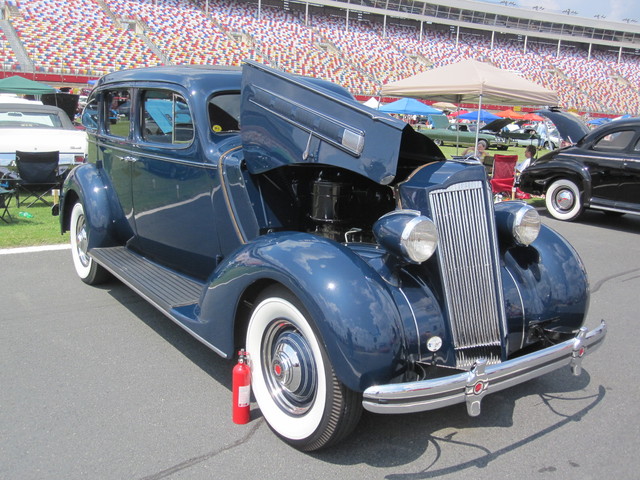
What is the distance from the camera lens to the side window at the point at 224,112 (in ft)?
12.8

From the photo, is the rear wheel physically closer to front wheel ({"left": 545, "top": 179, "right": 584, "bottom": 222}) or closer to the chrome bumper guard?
the chrome bumper guard

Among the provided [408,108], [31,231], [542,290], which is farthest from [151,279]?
[408,108]

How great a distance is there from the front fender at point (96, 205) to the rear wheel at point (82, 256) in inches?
8.0

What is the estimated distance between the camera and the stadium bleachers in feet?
107

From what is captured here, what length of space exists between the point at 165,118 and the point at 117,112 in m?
0.96

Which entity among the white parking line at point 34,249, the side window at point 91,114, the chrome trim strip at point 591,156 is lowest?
the white parking line at point 34,249

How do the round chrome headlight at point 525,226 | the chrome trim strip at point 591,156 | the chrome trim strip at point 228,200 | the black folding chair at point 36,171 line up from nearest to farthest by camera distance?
the round chrome headlight at point 525,226 < the chrome trim strip at point 228,200 < the black folding chair at point 36,171 < the chrome trim strip at point 591,156

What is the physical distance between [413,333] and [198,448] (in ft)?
4.01

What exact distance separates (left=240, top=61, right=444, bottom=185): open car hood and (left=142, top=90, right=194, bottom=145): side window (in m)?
0.67

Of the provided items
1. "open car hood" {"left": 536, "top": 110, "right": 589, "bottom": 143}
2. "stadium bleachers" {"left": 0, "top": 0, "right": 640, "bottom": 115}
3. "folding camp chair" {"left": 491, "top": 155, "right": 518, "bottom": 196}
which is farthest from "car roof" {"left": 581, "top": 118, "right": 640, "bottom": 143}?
"stadium bleachers" {"left": 0, "top": 0, "right": 640, "bottom": 115}

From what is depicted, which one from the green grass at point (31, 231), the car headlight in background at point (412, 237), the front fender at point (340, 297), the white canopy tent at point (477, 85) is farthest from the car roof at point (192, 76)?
the white canopy tent at point (477, 85)

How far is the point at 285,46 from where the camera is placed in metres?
42.0

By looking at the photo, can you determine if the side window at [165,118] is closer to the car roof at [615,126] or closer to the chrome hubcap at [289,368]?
the chrome hubcap at [289,368]

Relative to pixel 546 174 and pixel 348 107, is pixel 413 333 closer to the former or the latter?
pixel 348 107
